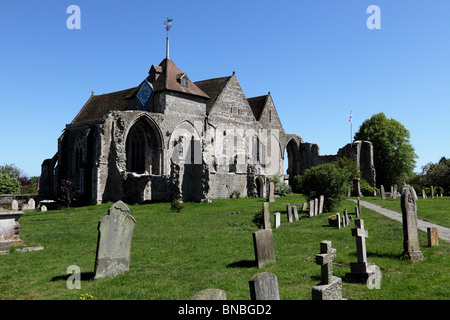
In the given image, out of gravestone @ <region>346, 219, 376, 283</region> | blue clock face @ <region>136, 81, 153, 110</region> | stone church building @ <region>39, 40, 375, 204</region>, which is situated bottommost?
gravestone @ <region>346, 219, 376, 283</region>

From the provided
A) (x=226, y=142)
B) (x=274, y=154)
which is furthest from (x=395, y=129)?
(x=226, y=142)

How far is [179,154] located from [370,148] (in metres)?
26.6

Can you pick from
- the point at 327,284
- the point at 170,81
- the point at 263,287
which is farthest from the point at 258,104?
the point at 263,287

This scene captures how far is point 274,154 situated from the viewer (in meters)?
49.2

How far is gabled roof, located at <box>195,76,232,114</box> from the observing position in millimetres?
42206

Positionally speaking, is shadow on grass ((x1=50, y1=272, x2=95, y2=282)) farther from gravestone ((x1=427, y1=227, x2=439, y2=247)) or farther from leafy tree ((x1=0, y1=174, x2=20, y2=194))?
leafy tree ((x1=0, y1=174, x2=20, y2=194))

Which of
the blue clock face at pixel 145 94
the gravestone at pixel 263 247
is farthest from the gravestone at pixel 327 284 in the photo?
the blue clock face at pixel 145 94

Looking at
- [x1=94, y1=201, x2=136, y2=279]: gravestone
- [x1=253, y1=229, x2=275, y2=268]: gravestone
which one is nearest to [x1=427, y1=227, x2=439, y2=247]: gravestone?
[x1=253, y1=229, x2=275, y2=268]: gravestone

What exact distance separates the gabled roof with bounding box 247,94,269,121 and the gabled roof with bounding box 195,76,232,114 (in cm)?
785

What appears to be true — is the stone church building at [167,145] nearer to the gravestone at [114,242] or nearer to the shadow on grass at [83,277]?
the gravestone at [114,242]

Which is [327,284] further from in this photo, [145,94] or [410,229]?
[145,94]

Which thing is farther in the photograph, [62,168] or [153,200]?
[62,168]

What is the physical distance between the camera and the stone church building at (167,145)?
106 feet

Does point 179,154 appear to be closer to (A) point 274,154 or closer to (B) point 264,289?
(A) point 274,154
